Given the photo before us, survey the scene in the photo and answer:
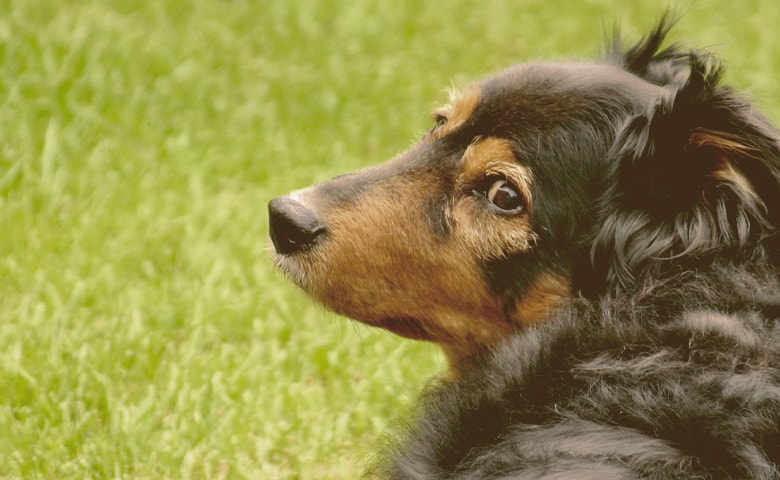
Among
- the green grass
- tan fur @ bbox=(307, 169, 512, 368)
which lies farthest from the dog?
the green grass

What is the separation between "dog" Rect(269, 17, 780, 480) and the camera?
2873 millimetres

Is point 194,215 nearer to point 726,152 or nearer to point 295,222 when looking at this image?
point 295,222

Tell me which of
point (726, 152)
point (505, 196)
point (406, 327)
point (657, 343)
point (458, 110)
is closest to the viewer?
point (657, 343)

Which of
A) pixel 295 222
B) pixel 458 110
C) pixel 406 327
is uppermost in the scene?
pixel 458 110

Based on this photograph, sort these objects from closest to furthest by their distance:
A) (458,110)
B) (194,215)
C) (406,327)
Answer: (406,327)
(458,110)
(194,215)

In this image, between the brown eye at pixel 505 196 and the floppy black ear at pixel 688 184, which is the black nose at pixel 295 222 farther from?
the floppy black ear at pixel 688 184

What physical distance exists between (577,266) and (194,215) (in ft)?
10.7

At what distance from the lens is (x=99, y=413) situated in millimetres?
4324

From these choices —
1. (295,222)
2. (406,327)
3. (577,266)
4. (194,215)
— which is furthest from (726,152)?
(194,215)

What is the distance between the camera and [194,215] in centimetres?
621

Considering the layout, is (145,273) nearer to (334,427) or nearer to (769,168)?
(334,427)

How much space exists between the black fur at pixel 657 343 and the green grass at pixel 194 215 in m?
0.78

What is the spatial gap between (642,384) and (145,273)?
11.2 ft

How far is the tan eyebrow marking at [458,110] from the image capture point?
3.93 m
